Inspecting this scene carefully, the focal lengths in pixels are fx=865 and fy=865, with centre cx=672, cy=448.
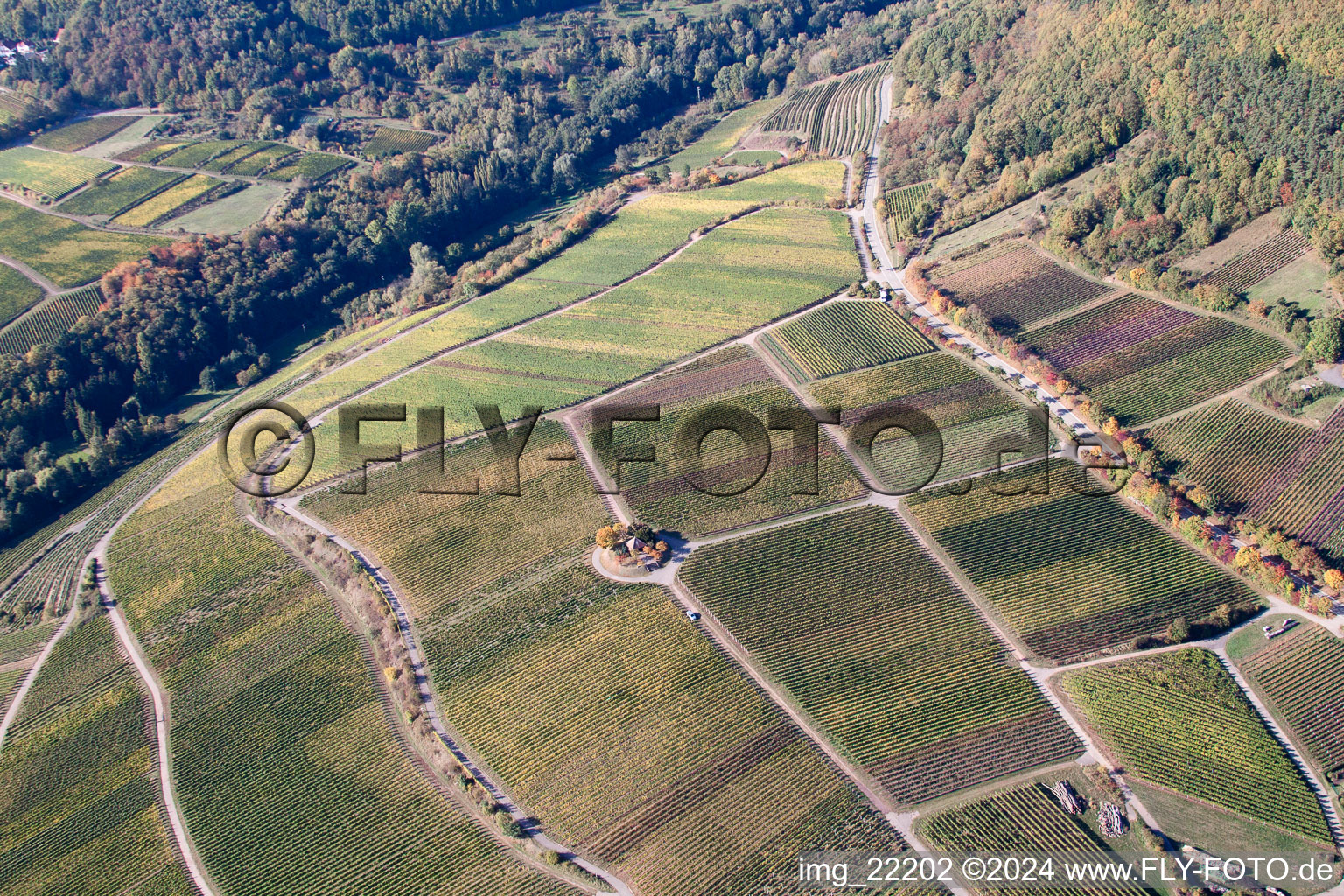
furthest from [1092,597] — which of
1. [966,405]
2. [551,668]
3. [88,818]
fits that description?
[88,818]

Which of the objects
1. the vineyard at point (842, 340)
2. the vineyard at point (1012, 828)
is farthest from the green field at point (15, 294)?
the vineyard at point (1012, 828)

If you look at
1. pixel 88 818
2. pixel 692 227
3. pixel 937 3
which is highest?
pixel 937 3

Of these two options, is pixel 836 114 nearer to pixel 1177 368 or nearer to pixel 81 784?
pixel 1177 368

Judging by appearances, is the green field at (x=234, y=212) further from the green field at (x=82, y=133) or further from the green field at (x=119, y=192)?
the green field at (x=82, y=133)

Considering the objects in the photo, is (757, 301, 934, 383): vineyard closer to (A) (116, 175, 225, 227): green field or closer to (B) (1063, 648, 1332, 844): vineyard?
(B) (1063, 648, 1332, 844): vineyard

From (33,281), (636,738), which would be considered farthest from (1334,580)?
(33,281)

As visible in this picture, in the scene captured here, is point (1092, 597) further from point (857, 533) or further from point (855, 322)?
point (855, 322)

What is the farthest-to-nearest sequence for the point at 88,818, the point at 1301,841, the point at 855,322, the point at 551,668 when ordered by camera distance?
the point at 855,322, the point at 551,668, the point at 88,818, the point at 1301,841
